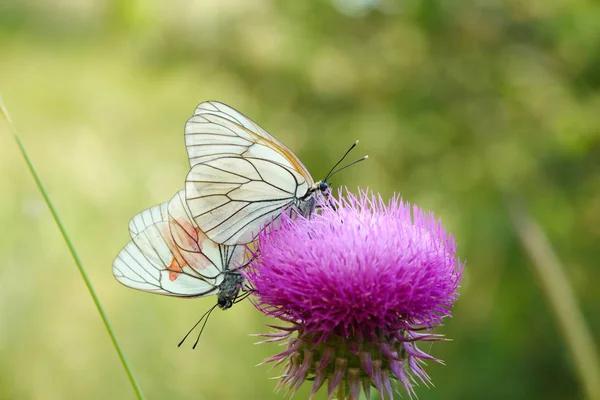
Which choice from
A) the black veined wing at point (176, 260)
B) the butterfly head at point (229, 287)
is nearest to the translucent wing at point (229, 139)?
the black veined wing at point (176, 260)

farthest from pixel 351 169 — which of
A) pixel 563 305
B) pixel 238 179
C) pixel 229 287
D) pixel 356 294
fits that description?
pixel 356 294

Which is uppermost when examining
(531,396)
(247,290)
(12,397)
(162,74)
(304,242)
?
(162,74)

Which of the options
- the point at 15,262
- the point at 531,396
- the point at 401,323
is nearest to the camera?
the point at 401,323

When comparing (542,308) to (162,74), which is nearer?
(542,308)

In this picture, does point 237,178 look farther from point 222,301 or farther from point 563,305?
point 563,305

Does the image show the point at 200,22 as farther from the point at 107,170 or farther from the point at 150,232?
the point at 150,232

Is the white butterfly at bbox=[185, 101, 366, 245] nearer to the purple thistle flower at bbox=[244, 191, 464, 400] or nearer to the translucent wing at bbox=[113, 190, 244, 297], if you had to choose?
the translucent wing at bbox=[113, 190, 244, 297]

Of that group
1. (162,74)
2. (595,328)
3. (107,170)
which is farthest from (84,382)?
(595,328)
